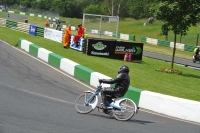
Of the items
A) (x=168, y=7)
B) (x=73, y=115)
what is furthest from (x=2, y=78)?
(x=168, y=7)

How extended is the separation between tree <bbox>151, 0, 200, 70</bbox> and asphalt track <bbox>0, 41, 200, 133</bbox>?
29.8 ft

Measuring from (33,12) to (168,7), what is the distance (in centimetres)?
8404

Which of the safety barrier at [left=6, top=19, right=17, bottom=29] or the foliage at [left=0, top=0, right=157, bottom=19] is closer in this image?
the safety barrier at [left=6, top=19, right=17, bottom=29]

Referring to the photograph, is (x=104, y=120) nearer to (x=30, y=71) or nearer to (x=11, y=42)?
(x=30, y=71)

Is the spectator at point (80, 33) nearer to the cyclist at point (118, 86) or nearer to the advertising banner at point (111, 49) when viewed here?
the advertising banner at point (111, 49)

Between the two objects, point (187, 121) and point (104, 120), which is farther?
point (187, 121)

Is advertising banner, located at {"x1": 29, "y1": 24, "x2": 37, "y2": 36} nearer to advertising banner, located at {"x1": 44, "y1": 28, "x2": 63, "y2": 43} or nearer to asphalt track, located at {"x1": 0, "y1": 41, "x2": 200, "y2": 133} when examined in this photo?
advertising banner, located at {"x1": 44, "y1": 28, "x2": 63, "y2": 43}

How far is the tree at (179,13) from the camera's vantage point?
23.9m

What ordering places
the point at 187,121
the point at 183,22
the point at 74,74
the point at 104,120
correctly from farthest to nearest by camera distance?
the point at 183,22 → the point at 74,74 → the point at 187,121 → the point at 104,120

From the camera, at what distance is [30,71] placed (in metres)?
19.2

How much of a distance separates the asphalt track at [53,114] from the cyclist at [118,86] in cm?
56

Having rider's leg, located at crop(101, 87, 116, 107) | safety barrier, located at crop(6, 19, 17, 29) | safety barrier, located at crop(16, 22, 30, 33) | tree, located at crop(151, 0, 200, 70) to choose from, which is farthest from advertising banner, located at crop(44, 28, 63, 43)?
rider's leg, located at crop(101, 87, 116, 107)

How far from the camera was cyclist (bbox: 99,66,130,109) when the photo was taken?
1091 centimetres

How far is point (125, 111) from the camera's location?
10.9m
